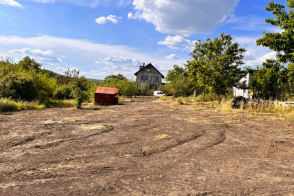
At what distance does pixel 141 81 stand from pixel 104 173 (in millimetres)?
51254

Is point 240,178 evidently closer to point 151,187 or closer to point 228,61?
point 151,187

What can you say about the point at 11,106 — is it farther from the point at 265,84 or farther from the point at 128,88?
the point at 265,84

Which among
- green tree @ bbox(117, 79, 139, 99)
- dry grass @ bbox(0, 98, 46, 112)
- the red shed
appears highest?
green tree @ bbox(117, 79, 139, 99)

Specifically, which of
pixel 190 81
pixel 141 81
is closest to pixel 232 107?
pixel 190 81

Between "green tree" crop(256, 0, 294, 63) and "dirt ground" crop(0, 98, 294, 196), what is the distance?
13.8 ft

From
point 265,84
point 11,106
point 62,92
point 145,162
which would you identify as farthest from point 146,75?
point 145,162

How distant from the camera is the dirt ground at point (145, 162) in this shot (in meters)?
3.51

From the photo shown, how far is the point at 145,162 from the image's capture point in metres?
4.75

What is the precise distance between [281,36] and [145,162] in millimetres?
9398

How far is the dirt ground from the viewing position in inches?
138

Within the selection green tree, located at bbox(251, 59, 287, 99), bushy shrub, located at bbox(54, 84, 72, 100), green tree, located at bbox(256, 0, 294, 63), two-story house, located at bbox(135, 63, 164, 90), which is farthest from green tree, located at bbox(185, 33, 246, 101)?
two-story house, located at bbox(135, 63, 164, 90)

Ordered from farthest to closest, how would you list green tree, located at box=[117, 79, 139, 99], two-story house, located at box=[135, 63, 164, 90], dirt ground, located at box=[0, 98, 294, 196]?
two-story house, located at box=[135, 63, 164, 90] < green tree, located at box=[117, 79, 139, 99] < dirt ground, located at box=[0, 98, 294, 196]

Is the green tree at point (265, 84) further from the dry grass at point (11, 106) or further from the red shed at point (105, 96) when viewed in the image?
the dry grass at point (11, 106)

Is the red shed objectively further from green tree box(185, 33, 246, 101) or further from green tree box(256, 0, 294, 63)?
green tree box(256, 0, 294, 63)
